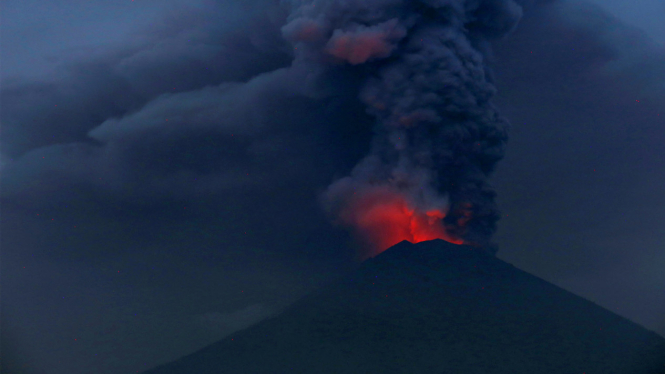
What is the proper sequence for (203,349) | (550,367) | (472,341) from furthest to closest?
(203,349) → (472,341) → (550,367)

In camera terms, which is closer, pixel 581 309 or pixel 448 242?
pixel 581 309

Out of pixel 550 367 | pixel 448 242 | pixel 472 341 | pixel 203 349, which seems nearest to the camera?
pixel 550 367

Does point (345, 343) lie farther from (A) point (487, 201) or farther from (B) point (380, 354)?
(A) point (487, 201)

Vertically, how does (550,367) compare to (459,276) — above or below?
below

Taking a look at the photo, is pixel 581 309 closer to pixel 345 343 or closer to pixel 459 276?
pixel 459 276

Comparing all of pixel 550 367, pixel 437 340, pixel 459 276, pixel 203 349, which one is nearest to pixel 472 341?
pixel 437 340

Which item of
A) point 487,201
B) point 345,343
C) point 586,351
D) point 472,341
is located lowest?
point 586,351
